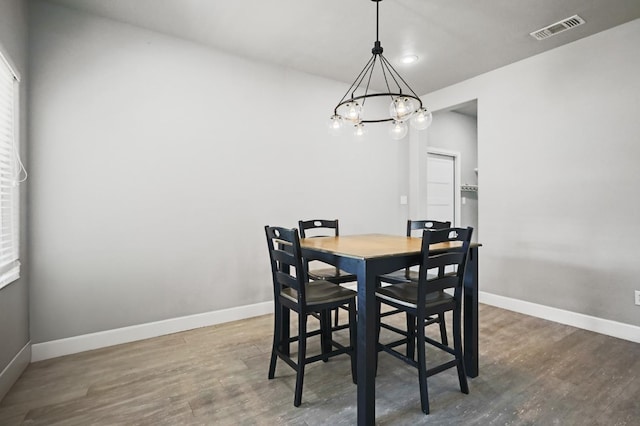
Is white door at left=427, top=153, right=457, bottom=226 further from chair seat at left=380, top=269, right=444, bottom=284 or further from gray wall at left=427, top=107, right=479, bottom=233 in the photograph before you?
chair seat at left=380, top=269, right=444, bottom=284

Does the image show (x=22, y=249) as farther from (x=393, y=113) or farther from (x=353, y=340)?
(x=393, y=113)

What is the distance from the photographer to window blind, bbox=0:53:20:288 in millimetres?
1975

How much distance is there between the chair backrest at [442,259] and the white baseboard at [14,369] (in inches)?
95.0

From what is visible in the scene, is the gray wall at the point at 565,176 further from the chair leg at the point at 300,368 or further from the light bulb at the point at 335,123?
the chair leg at the point at 300,368

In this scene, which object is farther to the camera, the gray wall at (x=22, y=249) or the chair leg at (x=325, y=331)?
the chair leg at (x=325, y=331)

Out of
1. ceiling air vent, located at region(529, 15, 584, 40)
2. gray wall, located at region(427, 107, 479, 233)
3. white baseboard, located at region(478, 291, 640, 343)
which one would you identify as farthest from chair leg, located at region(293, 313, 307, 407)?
gray wall, located at region(427, 107, 479, 233)

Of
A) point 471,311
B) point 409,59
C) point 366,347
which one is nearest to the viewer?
point 366,347

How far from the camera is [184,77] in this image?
9.82 ft

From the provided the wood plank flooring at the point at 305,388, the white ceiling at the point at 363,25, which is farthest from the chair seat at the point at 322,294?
the white ceiling at the point at 363,25

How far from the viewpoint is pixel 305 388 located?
2.00 m

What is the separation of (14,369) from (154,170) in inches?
64.1

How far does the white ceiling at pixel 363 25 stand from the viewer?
2.49m

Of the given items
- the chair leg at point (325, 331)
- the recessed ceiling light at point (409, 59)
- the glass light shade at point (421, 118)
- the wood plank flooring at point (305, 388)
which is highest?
the recessed ceiling light at point (409, 59)

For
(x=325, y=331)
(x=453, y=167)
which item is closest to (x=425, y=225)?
(x=325, y=331)
